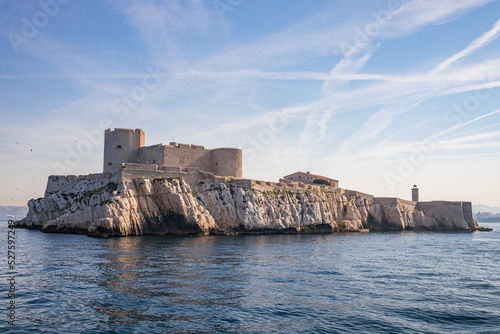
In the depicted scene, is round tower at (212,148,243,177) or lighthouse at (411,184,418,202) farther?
lighthouse at (411,184,418,202)

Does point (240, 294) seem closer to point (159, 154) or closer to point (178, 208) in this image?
point (178, 208)

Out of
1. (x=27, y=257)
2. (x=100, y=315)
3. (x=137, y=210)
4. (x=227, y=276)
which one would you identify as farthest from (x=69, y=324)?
(x=137, y=210)

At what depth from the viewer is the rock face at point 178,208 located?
43.8 metres

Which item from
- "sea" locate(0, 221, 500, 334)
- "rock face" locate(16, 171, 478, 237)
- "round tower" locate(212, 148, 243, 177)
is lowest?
"sea" locate(0, 221, 500, 334)

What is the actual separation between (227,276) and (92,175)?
39.7m

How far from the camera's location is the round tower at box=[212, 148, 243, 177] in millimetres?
59188

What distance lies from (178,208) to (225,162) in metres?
15.6

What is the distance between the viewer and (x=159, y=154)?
54.7m

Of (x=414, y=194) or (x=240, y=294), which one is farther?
(x=414, y=194)

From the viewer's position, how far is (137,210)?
1746 inches

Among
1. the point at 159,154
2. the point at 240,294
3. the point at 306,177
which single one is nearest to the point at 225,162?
the point at 159,154

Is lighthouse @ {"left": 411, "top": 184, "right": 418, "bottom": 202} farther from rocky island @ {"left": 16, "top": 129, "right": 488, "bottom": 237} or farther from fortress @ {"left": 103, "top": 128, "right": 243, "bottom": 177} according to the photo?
fortress @ {"left": 103, "top": 128, "right": 243, "bottom": 177}

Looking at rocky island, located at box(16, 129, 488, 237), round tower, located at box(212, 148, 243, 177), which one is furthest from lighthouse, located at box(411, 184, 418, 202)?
round tower, located at box(212, 148, 243, 177)

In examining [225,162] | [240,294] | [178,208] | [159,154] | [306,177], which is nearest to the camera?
[240,294]
